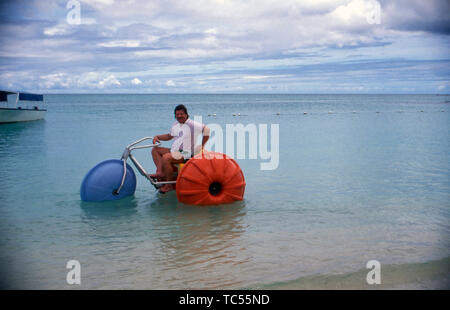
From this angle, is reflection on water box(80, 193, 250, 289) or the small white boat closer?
reflection on water box(80, 193, 250, 289)

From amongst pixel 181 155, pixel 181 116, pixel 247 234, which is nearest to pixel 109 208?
pixel 181 155

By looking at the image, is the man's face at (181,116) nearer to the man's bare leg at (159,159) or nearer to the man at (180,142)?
the man at (180,142)

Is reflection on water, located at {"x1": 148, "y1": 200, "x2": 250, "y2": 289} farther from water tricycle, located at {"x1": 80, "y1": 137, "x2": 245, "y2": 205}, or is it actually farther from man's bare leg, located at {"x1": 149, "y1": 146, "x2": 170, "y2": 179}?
man's bare leg, located at {"x1": 149, "y1": 146, "x2": 170, "y2": 179}

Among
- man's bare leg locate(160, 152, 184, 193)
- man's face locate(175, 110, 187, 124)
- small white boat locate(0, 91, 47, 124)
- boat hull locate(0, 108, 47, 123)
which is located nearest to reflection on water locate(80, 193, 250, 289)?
man's bare leg locate(160, 152, 184, 193)

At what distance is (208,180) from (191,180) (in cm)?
30

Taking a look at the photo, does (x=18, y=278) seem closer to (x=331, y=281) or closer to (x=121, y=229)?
(x=121, y=229)

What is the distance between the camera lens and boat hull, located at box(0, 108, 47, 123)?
108 ft

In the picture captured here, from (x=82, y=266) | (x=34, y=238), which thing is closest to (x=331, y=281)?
(x=82, y=266)

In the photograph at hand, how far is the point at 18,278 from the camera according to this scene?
502 cm

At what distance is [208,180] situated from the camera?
25.1 feet

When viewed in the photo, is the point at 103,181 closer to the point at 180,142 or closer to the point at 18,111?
the point at 180,142

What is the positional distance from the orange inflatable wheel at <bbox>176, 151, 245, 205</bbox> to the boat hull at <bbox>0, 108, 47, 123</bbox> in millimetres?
29806

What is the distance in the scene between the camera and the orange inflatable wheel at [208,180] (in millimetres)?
7543

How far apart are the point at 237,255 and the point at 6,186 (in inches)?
278
